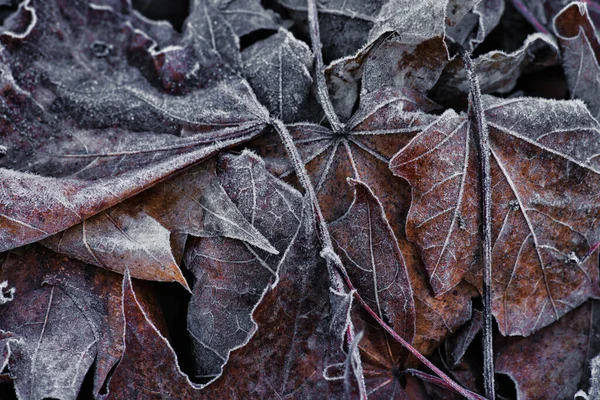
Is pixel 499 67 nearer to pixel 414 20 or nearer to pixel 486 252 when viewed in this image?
pixel 414 20

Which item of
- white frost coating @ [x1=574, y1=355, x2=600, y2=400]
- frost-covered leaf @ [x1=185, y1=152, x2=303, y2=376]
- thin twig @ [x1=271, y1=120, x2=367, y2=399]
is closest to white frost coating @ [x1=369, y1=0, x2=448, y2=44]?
thin twig @ [x1=271, y1=120, x2=367, y2=399]

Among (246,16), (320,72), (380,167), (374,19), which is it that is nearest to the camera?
(380,167)

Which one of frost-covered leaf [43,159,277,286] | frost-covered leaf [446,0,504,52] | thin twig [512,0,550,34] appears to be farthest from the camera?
thin twig [512,0,550,34]

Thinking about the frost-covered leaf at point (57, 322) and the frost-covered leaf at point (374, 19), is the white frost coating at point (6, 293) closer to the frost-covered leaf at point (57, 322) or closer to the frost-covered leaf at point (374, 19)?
the frost-covered leaf at point (57, 322)

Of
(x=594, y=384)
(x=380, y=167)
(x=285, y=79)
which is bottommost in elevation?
(x=594, y=384)

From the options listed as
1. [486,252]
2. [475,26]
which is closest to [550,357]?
[486,252]

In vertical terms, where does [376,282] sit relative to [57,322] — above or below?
above

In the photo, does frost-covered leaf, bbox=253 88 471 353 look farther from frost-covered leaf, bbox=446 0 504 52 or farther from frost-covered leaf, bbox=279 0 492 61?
frost-covered leaf, bbox=446 0 504 52
